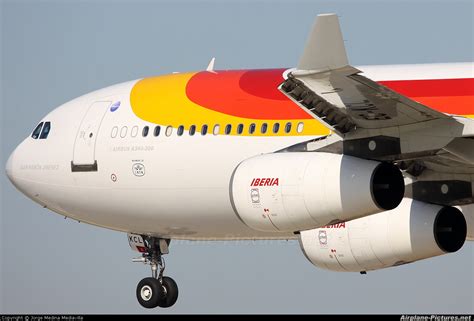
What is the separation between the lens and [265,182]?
2047 centimetres

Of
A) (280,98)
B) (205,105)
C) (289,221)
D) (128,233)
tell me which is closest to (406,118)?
(289,221)

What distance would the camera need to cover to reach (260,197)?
20.5m

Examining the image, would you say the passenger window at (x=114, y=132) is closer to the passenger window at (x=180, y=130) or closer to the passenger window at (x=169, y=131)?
the passenger window at (x=169, y=131)

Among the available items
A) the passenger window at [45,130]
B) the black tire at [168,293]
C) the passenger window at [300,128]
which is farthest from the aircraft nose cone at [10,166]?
the passenger window at [300,128]

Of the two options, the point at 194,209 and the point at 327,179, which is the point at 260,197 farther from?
the point at 194,209

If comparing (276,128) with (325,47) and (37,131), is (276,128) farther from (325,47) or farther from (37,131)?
(37,131)

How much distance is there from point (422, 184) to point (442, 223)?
0.84 metres

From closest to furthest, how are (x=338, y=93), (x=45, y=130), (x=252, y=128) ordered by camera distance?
(x=338, y=93) → (x=252, y=128) → (x=45, y=130)

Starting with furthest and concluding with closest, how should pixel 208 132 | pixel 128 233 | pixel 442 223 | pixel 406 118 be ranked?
pixel 128 233
pixel 208 132
pixel 442 223
pixel 406 118

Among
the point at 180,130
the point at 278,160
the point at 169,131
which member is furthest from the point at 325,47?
the point at 169,131

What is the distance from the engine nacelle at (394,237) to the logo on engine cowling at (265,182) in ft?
9.66

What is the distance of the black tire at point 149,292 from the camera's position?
26500mm

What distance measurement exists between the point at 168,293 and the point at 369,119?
8495 mm

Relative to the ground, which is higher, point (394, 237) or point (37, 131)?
point (37, 131)
